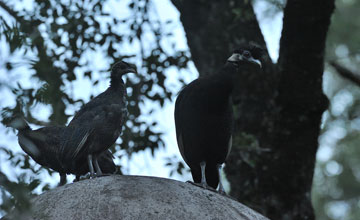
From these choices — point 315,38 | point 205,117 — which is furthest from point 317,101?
point 205,117

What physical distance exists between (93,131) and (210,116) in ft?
4.87

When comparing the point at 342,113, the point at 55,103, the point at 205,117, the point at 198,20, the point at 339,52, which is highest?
the point at 339,52

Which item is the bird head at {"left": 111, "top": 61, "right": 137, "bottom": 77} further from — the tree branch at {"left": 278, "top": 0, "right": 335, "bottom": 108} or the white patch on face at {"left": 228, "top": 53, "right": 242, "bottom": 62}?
the tree branch at {"left": 278, "top": 0, "right": 335, "bottom": 108}

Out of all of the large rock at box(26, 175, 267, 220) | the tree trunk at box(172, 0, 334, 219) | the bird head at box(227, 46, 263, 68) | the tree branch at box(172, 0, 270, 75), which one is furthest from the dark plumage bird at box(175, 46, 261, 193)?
the tree branch at box(172, 0, 270, 75)

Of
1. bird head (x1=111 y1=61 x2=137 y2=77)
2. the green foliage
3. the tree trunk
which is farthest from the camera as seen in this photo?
the green foliage

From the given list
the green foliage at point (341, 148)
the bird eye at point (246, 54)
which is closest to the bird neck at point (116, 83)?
the bird eye at point (246, 54)

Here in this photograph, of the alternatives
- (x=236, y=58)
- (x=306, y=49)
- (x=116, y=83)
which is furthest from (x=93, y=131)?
(x=306, y=49)

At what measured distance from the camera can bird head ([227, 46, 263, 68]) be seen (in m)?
8.19

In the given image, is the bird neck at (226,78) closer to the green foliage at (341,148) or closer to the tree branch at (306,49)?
the tree branch at (306,49)

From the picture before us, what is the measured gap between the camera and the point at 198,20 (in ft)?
35.7

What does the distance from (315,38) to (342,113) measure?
11.7m

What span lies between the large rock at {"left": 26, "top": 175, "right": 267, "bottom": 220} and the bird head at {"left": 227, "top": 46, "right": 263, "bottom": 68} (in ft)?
7.24

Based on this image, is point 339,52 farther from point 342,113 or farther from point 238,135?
point 238,135

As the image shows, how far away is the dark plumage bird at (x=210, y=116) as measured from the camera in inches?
314
